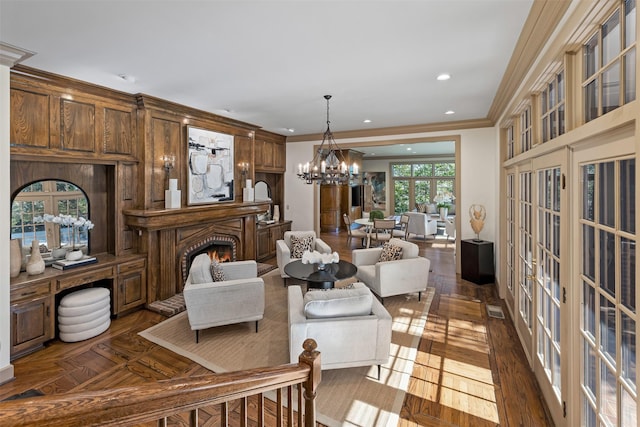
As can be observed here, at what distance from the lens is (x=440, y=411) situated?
2234mm

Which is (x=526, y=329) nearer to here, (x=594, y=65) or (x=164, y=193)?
(x=594, y=65)

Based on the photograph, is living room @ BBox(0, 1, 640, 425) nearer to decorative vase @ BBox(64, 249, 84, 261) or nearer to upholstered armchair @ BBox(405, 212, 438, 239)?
decorative vase @ BBox(64, 249, 84, 261)

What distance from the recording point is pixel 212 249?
209 inches

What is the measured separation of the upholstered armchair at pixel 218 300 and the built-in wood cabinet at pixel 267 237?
2.85 metres

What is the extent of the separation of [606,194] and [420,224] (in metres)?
7.70

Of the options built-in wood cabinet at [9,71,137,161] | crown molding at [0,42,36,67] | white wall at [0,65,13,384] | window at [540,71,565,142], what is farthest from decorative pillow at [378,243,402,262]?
crown molding at [0,42,36,67]

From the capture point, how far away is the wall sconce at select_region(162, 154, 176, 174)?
4.34m

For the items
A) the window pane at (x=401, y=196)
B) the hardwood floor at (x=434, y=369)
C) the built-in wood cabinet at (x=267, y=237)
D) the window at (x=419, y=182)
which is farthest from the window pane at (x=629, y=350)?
the window pane at (x=401, y=196)

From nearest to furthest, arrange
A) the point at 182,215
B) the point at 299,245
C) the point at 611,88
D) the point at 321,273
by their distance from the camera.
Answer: the point at 611,88
the point at 321,273
the point at 182,215
the point at 299,245

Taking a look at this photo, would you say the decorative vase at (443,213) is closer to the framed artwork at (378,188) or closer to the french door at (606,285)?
the framed artwork at (378,188)

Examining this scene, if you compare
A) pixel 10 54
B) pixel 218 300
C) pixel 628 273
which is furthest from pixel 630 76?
pixel 10 54

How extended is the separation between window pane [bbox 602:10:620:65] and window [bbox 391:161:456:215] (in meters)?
11.1

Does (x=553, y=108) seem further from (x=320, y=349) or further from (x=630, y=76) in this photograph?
(x=320, y=349)

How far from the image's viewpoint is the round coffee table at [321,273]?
371 cm
